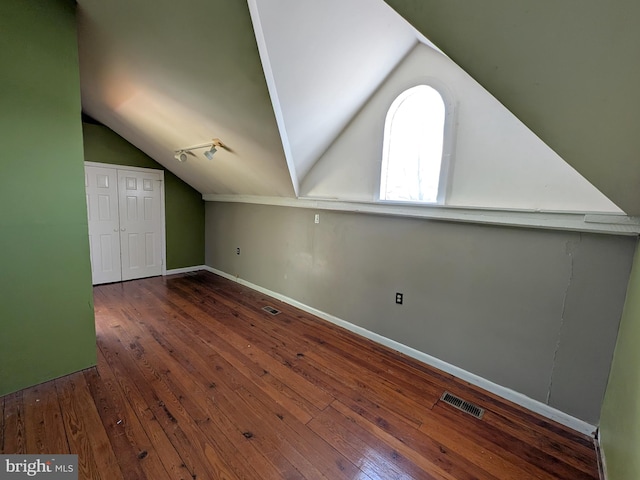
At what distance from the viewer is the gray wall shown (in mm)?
1726

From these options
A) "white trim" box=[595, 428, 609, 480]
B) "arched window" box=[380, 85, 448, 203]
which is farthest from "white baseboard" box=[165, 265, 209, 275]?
"white trim" box=[595, 428, 609, 480]

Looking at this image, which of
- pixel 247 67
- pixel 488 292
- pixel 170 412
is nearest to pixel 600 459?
pixel 488 292

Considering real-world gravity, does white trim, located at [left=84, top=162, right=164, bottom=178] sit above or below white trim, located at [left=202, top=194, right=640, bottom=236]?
above

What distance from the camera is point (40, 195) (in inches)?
75.3

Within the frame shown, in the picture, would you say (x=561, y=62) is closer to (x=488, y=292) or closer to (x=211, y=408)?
(x=488, y=292)

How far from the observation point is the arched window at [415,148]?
90.7 inches

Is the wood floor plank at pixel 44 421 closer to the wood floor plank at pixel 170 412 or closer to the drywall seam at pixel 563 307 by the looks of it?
the wood floor plank at pixel 170 412

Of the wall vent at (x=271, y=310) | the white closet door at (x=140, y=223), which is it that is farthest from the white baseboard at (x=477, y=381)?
the white closet door at (x=140, y=223)

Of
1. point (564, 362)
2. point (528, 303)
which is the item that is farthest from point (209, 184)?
point (564, 362)

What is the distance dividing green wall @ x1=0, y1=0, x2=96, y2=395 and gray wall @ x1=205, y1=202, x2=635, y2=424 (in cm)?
220

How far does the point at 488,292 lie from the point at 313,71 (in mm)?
2124

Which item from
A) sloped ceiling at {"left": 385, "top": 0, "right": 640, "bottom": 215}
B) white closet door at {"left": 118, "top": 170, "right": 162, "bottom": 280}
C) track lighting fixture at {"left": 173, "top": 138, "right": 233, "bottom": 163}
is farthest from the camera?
white closet door at {"left": 118, "top": 170, "right": 162, "bottom": 280}

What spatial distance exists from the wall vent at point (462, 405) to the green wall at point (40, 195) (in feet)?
9.39

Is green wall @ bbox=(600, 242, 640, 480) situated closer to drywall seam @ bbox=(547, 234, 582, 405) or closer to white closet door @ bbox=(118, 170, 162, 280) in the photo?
drywall seam @ bbox=(547, 234, 582, 405)
